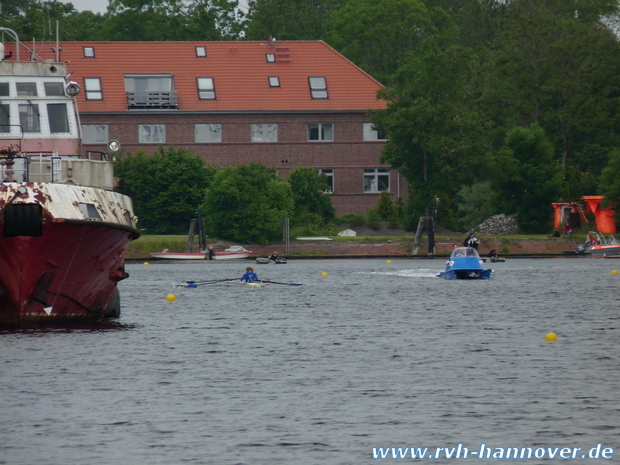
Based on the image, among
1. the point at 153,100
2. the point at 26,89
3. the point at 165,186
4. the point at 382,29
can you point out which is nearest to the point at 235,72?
the point at 153,100

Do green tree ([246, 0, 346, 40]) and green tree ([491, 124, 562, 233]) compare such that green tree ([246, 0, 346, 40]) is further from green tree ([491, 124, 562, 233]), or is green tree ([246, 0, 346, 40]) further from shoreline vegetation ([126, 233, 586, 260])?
shoreline vegetation ([126, 233, 586, 260])

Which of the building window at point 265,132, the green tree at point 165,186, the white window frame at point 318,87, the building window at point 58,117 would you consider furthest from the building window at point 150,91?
the building window at point 58,117

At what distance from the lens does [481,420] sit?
1834cm

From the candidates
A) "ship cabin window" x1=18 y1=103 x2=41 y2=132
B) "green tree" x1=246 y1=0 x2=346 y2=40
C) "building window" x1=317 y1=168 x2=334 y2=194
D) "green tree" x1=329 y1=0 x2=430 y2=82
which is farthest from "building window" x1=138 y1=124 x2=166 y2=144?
"ship cabin window" x1=18 y1=103 x2=41 y2=132

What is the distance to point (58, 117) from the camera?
3108 cm

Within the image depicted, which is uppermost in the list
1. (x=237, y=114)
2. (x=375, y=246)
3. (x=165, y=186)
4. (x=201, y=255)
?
(x=237, y=114)

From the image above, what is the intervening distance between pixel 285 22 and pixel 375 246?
4868 centimetres

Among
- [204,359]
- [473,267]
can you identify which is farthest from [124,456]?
[473,267]

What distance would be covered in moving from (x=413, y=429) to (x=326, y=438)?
1443mm

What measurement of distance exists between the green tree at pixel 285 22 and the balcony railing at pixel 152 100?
31.3 m

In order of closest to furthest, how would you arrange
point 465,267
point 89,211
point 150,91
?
1. point 89,211
2. point 465,267
3. point 150,91

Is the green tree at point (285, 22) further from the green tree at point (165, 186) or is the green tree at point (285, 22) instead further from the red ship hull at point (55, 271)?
the red ship hull at point (55, 271)

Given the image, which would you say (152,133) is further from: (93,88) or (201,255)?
(201,255)

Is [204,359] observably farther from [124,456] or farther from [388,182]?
[388,182]
